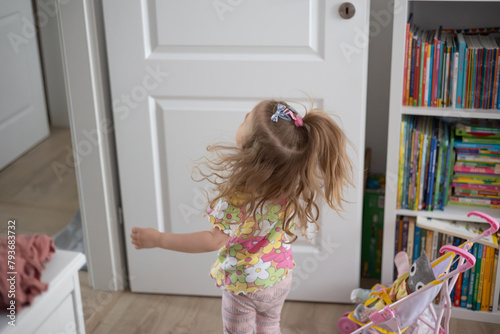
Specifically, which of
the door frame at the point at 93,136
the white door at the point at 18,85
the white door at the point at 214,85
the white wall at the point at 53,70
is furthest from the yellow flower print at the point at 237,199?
the white wall at the point at 53,70

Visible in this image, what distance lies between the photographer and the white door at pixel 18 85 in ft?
7.77

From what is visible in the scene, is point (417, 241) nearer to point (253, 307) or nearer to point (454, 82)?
point (454, 82)

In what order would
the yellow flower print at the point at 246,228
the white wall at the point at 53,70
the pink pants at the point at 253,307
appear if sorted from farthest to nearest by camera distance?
1. the white wall at the point at 53,70
2. the pink pants at the point at 253,307
3. the yellow flower print at the point at 246,228

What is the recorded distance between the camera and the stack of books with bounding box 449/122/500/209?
1.97 meters

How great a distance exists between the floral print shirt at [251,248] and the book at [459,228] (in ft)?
2.18

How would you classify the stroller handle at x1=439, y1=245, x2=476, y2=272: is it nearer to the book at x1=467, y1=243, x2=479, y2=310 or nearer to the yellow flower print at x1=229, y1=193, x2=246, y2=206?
the yellow flower print at x1=229, y1=193, x2=246, y2=206

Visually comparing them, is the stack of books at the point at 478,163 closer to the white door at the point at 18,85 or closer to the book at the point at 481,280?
the book at the point at 481,280

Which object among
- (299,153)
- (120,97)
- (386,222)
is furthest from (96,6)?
(386,222)

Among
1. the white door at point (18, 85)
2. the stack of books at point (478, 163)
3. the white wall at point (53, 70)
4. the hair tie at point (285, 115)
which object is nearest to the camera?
the hair tie at point (285, 115)

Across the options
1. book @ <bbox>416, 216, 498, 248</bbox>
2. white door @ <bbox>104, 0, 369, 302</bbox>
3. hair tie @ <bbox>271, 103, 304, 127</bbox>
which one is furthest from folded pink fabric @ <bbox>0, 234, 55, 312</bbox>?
book @ <bbox>416, 216, 498, 248</bbox>

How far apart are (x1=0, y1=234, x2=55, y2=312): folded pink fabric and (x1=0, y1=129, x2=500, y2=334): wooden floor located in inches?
41.6

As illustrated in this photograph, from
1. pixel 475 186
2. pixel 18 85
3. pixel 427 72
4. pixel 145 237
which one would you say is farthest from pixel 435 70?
pixel 18 85

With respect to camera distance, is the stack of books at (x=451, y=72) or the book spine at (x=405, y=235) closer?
the stack of books at (x=451, y=72)

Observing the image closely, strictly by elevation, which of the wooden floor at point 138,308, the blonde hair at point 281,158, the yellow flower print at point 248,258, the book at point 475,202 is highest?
the blonde hair at point 281,158
